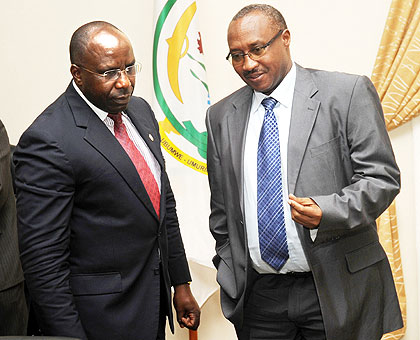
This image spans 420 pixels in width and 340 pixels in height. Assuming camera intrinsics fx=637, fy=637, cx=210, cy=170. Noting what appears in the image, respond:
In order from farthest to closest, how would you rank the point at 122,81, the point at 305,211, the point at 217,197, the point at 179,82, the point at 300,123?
the point at 179,82 < the point at 217,197 < the point at 300,123 < the point at 122,81 < the point at 305,211

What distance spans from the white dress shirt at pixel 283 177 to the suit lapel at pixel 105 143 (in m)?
0.39

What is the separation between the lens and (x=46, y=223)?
2.08m

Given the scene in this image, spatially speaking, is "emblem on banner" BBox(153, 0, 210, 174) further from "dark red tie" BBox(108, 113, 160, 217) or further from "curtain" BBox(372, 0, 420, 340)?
"dark red tie" BBox(108, 113, 160, 217)

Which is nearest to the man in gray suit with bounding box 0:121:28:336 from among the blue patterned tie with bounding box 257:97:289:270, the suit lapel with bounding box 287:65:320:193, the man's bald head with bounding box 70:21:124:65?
the man's bald head with bounding box 70:21:124:65

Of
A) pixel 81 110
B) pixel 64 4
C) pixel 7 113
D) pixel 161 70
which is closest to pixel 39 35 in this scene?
pixel 64 4

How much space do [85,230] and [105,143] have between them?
307 millimetres

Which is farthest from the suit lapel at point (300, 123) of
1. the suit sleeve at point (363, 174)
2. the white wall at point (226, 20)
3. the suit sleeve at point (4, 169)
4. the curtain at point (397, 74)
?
the white wall at point (226, 20)

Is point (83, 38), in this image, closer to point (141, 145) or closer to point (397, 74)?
point (141, 145)

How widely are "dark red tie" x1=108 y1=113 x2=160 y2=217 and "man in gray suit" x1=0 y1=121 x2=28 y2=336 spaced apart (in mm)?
761

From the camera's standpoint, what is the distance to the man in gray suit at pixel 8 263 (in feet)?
9.31

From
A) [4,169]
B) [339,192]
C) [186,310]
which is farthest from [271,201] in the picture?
[4,169]

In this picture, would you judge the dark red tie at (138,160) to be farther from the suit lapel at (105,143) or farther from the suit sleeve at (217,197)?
the suit sleeve at (217,197)

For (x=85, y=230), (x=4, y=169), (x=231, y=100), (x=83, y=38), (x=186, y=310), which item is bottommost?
(x=186, y=310)

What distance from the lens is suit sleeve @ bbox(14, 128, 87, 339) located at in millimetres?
2070
